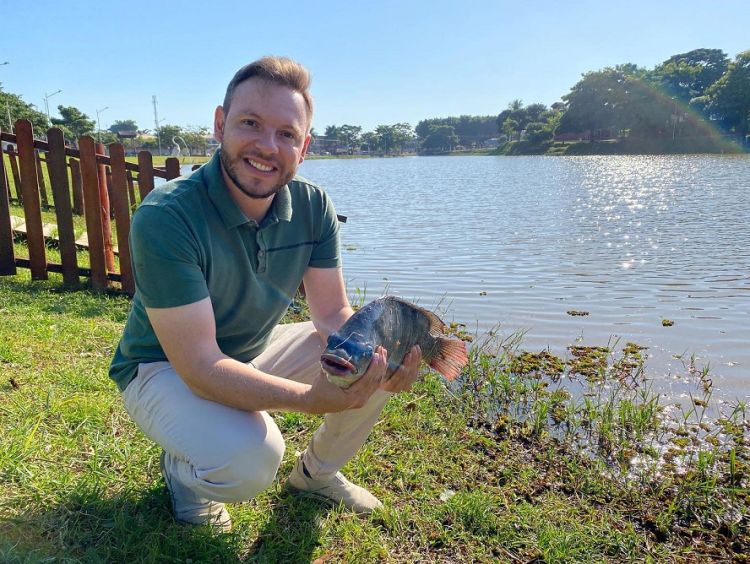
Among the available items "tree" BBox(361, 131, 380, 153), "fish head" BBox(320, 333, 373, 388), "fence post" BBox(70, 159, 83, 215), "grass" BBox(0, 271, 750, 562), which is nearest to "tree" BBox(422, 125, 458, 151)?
"tree" BBox(361, 131, 380, 153)

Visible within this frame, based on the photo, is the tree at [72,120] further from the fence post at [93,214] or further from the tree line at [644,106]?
the fence post at [93,214]

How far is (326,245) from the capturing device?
329 cm

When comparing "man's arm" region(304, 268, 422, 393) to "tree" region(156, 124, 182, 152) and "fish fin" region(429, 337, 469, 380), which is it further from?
"tree" region(156, 124, 182, 152)

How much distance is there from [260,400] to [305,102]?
160cm

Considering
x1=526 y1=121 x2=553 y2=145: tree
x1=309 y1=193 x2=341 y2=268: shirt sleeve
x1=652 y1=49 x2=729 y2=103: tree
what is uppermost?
x1=652 y1=49 x2=729 y2=103: tree

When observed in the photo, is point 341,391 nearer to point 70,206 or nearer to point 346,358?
point 346,358

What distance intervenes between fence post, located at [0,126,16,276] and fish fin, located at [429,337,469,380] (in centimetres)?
625

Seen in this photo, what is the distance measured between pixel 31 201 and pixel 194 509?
Answer: 587 centimetres

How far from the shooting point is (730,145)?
7188 cm

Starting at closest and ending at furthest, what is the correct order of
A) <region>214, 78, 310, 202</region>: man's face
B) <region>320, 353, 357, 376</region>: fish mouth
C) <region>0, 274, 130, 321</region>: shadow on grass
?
<region>320, 353, 357, 376</region>: fish mouth < <region>214, 78, 310, 202</region>: man's face < <region>0, 274, 130, 321</region>: shadow on grass

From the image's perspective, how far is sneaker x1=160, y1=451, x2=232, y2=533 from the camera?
9.11 feet

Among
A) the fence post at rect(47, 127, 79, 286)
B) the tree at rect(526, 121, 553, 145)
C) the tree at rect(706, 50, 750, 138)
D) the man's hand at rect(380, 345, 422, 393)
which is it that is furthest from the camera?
the tree at rect(526, 121, 553, 145)

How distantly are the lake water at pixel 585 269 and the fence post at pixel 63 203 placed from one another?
4.23 metres

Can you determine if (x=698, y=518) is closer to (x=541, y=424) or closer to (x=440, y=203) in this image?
(x=541, y=424)
